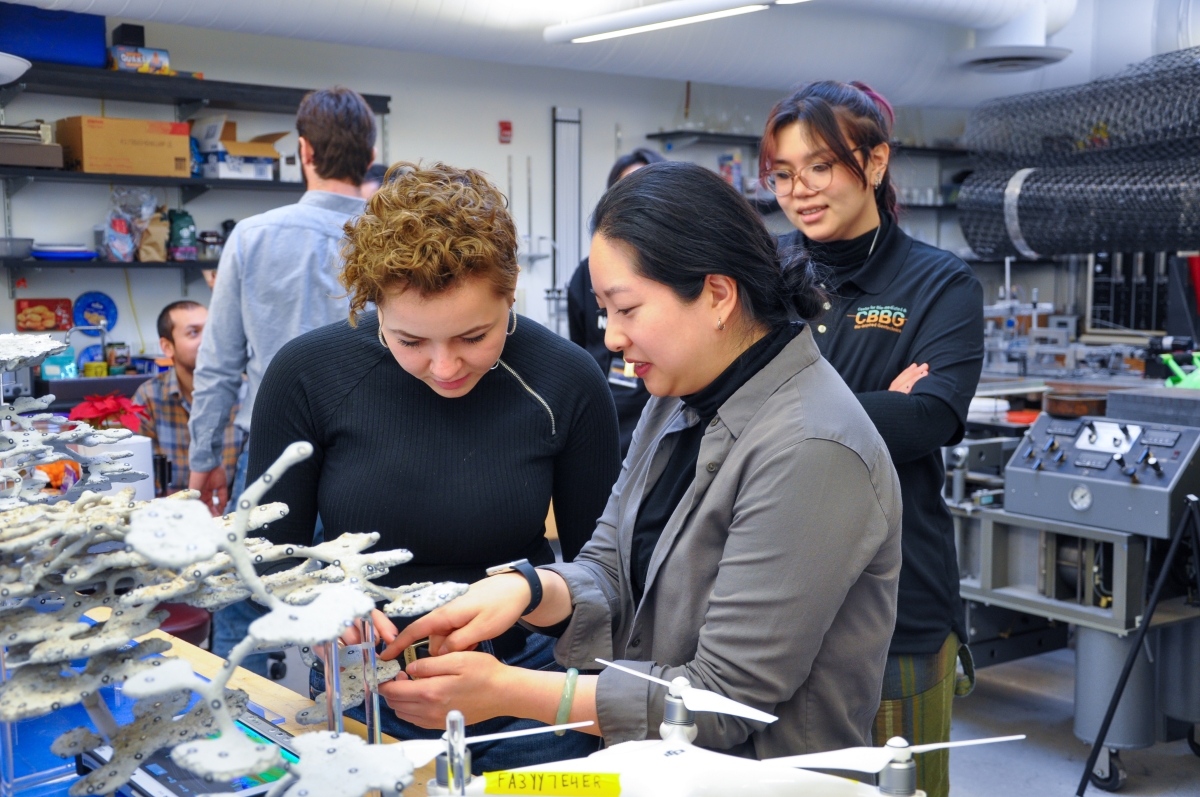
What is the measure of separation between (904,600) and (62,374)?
4115 millimetres

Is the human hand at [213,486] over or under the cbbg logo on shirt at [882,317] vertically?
under

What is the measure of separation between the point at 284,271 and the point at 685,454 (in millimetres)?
1494

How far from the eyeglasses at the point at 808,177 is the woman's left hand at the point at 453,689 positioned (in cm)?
108

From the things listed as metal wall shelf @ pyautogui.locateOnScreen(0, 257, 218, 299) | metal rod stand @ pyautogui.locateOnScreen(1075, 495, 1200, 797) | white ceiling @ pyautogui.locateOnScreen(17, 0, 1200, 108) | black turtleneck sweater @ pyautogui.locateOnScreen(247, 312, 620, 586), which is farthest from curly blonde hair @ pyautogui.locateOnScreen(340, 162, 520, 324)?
metal wall shelf @ pyautogui.locateOnScreen(0, 257, 218, 299)

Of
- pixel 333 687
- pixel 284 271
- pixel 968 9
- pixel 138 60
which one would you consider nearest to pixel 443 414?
pixel 333 687

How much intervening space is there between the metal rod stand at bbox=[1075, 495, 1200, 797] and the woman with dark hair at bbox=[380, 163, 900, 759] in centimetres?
183

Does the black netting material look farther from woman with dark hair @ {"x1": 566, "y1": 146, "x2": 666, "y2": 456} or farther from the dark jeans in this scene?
the dark jeans

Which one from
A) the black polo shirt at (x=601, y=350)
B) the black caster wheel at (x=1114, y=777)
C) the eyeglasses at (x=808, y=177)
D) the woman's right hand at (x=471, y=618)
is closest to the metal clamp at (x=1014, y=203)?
the black polo shirt at (x=601, y=350)

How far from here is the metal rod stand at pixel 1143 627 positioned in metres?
2.61

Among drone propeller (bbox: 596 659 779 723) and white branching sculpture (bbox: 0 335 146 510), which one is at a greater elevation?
white branching sculpture (bbox: 0 335 146 510)

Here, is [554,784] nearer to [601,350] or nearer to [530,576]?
[530,576]

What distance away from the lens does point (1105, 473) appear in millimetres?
2838

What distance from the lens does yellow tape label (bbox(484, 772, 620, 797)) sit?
2.53 ft

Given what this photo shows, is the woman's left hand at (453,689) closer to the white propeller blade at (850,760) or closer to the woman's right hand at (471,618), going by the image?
the woman's right hand at (471,618)
